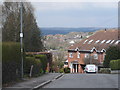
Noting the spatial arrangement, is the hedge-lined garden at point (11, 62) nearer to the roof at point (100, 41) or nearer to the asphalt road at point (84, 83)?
the asphalt road at point (84, 83)

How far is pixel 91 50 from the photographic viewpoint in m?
75.0

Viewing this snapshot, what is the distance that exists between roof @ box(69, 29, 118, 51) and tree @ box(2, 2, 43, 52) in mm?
28767

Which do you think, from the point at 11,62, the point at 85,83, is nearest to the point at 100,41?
the point at 85,83

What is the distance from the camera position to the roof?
247 ft

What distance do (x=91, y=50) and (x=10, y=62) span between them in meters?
56.2

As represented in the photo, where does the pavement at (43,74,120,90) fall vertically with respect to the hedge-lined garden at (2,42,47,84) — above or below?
below

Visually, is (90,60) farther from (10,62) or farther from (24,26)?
(10,62)

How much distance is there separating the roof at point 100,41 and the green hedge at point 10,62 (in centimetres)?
5310

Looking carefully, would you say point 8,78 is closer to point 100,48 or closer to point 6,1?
point 6,1

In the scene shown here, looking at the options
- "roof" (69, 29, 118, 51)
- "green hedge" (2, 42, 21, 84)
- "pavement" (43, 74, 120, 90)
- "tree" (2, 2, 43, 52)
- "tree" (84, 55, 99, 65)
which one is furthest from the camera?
"roof" (69, 29, 118, 51)

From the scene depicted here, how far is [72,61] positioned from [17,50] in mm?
59588

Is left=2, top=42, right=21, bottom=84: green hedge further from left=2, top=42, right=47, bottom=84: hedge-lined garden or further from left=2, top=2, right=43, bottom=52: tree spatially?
left=2, top=2, right=43, bottom=52: tree

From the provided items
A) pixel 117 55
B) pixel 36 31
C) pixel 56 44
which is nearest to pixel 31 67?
pixel 36 31

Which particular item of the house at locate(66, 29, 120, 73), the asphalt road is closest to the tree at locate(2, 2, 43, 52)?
the asphalt road
